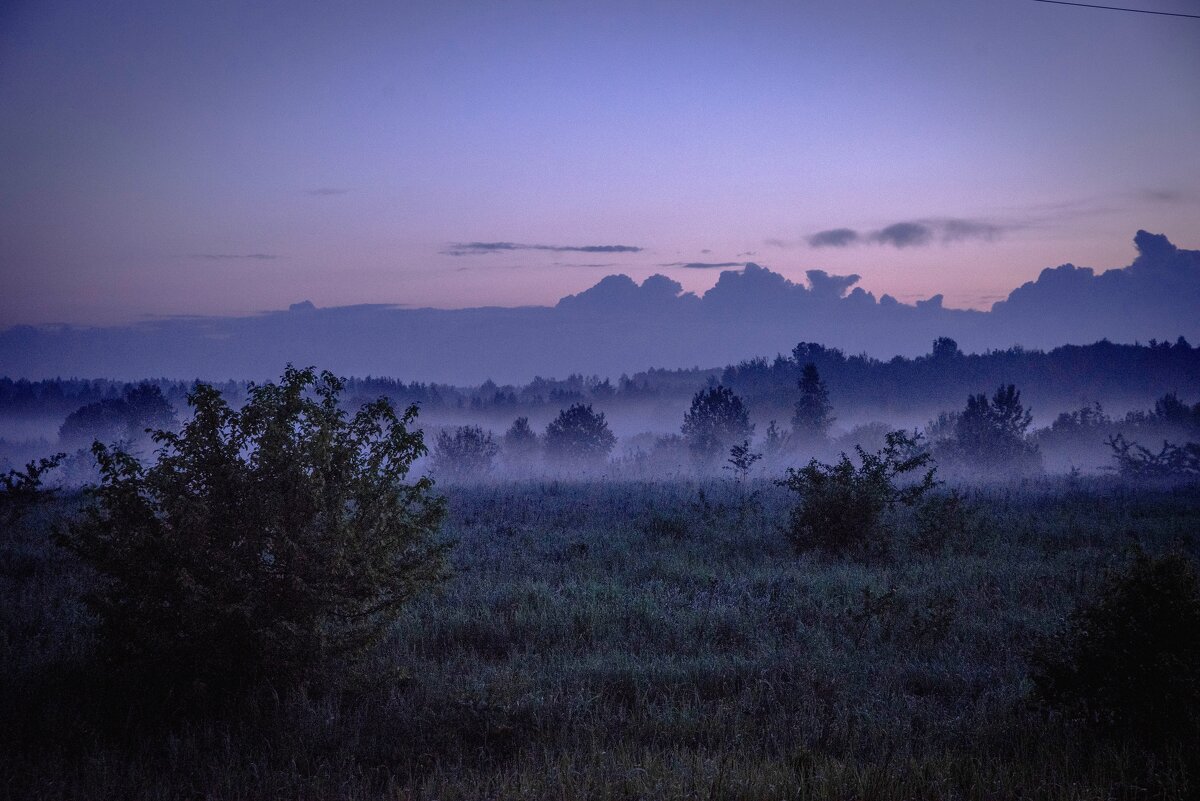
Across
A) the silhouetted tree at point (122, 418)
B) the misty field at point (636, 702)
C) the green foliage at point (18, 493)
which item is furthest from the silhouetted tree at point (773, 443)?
the silhouetted tree at point (122, 418)

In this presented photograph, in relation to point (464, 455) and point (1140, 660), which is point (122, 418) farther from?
point (1140, 660)

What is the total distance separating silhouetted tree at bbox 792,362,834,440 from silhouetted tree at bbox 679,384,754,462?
5143 millimetres

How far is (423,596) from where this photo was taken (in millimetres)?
9945

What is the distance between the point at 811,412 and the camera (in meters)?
68.0

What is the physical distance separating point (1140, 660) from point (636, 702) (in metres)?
4.11

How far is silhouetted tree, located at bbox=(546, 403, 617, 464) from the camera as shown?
70.2 m

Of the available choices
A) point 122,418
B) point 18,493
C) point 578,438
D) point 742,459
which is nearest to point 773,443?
point 578,438

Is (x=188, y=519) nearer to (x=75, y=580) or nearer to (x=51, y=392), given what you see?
(x=75, y=580)

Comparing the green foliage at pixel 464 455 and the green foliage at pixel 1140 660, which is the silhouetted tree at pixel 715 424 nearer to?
the green foliage at pixel 464 455

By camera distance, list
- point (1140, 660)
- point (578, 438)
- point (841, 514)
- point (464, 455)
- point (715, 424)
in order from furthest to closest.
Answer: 1. point (578, 438)
2. point (715, 424)
3. point (464, 455)
4. point (841, 514)
5. point (1140, 660)

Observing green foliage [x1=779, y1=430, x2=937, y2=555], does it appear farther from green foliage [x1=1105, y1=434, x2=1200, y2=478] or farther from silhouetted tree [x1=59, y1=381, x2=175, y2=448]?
silhouetted tree [x1=59, y1=381, x2=175, y2=448]

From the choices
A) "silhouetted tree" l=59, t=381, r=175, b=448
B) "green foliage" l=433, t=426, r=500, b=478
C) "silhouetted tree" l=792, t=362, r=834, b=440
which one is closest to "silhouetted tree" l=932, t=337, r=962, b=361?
"silhouetted tree" l=792, t=362, r=834, b=440

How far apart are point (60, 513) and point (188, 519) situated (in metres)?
12.8

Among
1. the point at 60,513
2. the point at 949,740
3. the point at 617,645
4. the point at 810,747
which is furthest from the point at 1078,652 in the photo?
the point at 60,513
